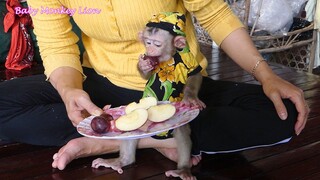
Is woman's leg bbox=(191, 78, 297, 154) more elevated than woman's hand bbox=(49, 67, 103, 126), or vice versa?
woman's hand bbox=(49, 67, 103, 126)

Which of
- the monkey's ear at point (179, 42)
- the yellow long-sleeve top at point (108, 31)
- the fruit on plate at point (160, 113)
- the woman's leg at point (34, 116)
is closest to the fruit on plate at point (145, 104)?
the fruit on plate at point (160, 113)

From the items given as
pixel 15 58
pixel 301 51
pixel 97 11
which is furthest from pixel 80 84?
pixel 301 51

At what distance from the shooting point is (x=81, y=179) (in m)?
1.19

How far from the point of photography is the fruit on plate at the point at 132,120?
37.9 inches

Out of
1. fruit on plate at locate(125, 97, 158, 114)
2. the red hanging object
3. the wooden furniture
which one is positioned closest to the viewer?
fruit on plate at locate(125, 97, 158, 114)

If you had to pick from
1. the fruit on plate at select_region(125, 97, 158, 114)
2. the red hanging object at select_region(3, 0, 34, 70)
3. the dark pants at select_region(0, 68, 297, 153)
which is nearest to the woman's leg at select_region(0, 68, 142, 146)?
the dark pants at select_region(0, 68, 297, 153)

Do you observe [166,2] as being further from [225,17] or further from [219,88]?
[219,88]

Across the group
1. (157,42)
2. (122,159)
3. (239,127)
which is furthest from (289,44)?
(157,42)

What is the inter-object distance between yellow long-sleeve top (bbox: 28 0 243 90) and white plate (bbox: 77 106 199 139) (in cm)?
31

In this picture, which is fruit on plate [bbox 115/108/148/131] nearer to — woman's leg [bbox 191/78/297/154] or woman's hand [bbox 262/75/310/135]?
woman's leg [bbox 191/78/297/154]

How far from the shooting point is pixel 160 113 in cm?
99

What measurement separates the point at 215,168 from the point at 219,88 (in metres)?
0.26

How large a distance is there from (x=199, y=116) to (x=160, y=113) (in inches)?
9.2

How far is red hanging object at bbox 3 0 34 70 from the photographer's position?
235 cm
